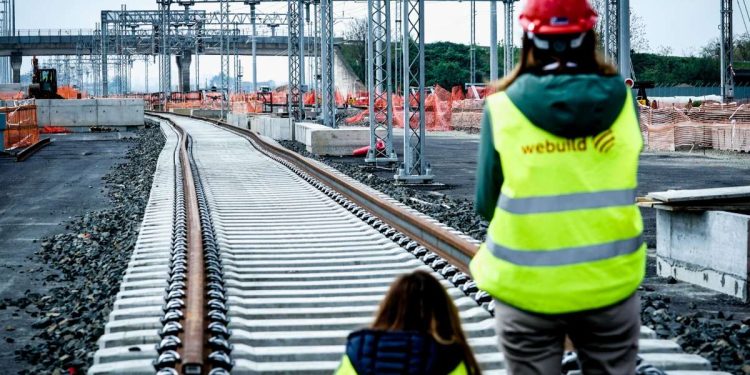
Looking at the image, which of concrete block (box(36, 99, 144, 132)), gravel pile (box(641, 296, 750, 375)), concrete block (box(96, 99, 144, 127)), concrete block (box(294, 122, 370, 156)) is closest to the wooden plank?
gravel pile (box(641, 296, 750, 375))

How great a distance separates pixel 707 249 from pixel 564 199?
7.67 meters

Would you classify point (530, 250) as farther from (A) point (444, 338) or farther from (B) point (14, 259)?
(B) point (14, 259)

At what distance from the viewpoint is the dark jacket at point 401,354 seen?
11.9 feet

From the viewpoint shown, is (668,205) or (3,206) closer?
(668,205)

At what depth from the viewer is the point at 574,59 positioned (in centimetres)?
354

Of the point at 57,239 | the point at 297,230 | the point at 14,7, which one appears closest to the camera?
the point at 297,230

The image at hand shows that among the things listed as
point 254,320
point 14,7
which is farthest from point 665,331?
point 14,7

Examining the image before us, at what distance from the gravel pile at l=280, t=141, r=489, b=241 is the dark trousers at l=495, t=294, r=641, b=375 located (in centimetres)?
979

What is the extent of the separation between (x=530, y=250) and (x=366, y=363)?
1.94ft

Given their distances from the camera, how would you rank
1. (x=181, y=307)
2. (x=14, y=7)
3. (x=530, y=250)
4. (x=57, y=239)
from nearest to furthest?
(x=530, y=250)
(x=181, y=307)
(x=57, y=239)
(x=14, y=7)

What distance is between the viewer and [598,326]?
3.58 metres

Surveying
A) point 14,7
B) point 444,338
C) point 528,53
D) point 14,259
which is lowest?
point 14,259

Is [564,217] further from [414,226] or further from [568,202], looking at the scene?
[414,226]

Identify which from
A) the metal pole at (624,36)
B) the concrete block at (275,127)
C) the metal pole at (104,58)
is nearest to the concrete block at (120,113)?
the concrete block at (275,127)
